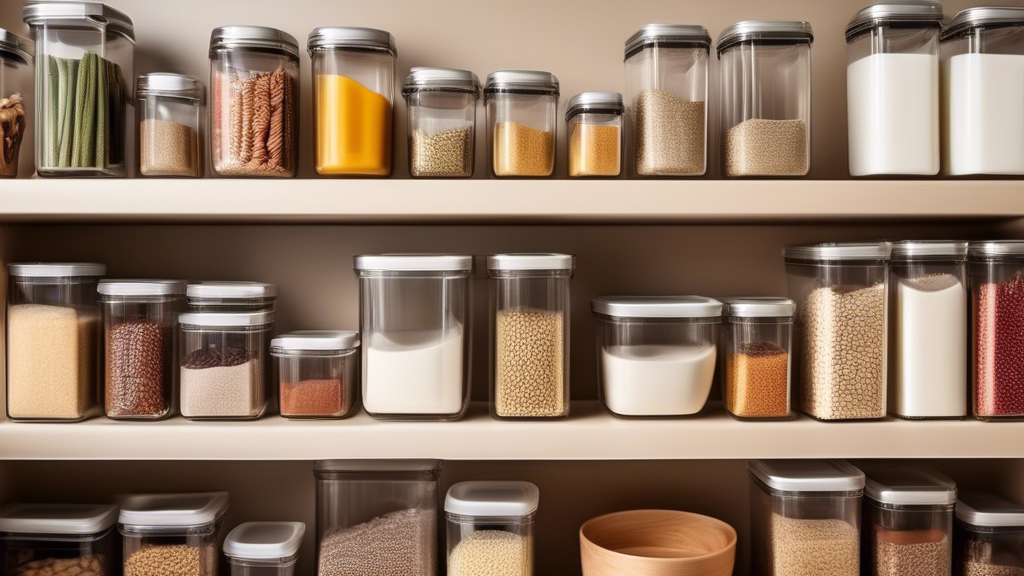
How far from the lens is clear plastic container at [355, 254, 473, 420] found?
110cm

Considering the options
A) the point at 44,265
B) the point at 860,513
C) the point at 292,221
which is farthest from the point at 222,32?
the point at 860,513

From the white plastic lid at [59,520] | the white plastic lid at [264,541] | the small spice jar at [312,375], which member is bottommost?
the white plastic lid at [264,541]

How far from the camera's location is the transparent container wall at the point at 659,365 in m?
1.12

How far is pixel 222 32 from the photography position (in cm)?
110

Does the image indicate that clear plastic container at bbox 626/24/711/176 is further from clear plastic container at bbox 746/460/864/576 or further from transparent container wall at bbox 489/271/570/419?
clear plastic container at bbox 746/460/864/576

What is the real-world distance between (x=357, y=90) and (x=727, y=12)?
72cm

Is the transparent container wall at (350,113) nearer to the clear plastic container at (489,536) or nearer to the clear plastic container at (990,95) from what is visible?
the clear plastic container at (489,536)

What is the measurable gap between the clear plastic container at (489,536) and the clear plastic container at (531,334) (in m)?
0.15

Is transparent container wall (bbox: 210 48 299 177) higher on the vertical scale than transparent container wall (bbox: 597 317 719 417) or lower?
higher

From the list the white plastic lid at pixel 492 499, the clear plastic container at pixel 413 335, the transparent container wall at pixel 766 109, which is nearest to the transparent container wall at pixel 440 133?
the clear plastic container at pixel 413 335

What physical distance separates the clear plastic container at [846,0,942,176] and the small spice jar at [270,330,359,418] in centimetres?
90

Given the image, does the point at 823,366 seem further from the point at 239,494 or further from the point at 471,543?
the point at 239,494

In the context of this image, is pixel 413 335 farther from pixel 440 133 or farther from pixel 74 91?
pixel 74 91

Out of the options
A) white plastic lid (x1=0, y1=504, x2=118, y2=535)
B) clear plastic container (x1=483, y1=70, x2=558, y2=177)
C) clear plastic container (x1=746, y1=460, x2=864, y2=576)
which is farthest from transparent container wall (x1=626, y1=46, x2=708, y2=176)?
white plastic lid (x1=0, y1=504, x2=118, y2=535)
